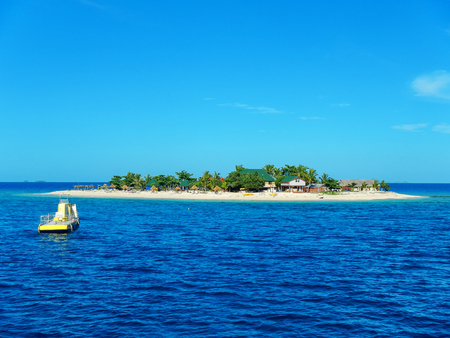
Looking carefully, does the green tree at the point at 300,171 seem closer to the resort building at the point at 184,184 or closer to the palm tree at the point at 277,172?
the palm tree at the point at 277,172

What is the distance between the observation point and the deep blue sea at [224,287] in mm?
16797

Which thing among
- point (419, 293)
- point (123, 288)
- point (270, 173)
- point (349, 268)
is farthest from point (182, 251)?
point (270, 173)

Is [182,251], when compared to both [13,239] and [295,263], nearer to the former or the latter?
[295,263]

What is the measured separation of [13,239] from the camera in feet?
133

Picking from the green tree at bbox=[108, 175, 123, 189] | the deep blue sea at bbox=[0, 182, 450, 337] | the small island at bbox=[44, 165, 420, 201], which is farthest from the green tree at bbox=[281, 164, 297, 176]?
the deep blue sea at bbox=[0, 182, 450, 337]

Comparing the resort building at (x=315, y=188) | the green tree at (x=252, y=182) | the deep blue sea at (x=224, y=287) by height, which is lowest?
the deep blue sea at (x=224, y=287)

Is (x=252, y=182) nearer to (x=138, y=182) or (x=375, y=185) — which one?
(x=138, y=182)

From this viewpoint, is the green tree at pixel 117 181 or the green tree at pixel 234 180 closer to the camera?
the green tree at pixel 234 180

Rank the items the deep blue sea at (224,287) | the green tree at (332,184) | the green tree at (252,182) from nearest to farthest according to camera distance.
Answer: the deep blue sea at (224,287), the green tree at (252,182), the green tree at (332,184)

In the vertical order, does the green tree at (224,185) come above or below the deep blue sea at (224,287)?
above

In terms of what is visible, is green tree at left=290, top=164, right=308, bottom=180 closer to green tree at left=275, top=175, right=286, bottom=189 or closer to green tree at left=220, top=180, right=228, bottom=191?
green tree at left=275, top=175, right=286, bottom=189

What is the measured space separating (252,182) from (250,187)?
239cm

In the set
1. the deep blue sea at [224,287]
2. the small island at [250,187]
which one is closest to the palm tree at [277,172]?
the small island at [250,187]

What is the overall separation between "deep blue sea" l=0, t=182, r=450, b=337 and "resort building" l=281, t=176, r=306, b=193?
383 ft
